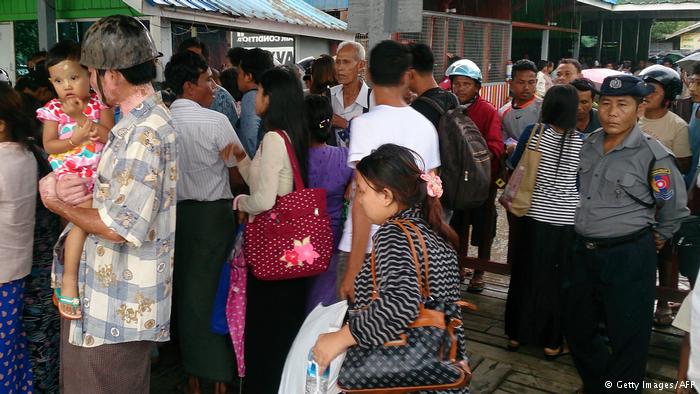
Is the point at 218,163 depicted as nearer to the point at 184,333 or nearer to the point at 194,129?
the point at 194,129

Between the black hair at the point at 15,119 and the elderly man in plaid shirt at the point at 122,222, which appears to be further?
the black hair at the point at 15,119

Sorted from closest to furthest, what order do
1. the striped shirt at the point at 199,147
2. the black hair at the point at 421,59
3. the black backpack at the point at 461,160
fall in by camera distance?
the striped shirt at the point at 199,147 < the black backpack at the point at 461,160 < the black hair at the point at 421,59

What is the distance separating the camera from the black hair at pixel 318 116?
3.16 m

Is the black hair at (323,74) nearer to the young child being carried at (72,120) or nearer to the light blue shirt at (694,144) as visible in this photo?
the young child being carried at (72,120)

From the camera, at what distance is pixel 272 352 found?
3.22 metres

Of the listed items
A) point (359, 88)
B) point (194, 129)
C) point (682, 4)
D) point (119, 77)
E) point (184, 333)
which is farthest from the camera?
point (682, 4)

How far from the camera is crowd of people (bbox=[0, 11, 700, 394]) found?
2.18 m

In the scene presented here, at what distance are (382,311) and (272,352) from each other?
Result: 4.72ft

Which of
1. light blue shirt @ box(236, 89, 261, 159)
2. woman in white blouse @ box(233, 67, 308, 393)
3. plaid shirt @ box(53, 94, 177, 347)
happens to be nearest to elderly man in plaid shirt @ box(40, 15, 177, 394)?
plaid shirt @ box(53, 94, 177, 347)

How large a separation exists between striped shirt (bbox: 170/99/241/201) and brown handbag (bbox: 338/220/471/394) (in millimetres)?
1477

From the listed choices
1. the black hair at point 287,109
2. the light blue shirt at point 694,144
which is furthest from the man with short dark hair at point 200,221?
the light blue shirt at point 694,144

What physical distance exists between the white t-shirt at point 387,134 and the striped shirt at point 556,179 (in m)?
1.12

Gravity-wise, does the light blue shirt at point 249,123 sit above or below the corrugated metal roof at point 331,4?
below

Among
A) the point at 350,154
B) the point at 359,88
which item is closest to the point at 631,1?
the point at 359,88
